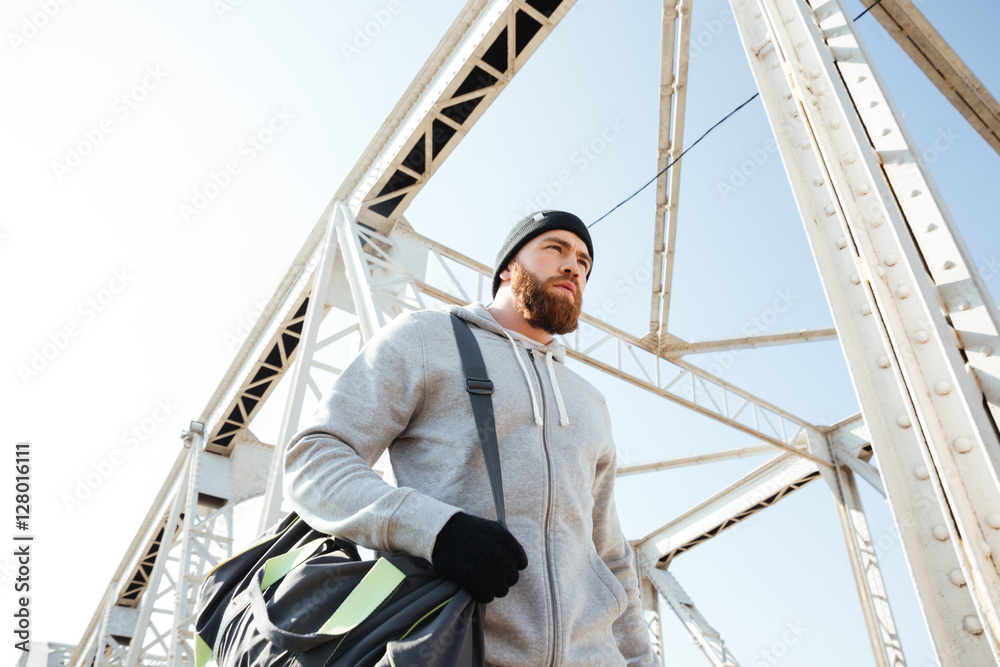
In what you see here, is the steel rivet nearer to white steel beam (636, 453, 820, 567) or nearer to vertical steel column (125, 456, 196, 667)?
white steel beam (636, 453, 820, 567)

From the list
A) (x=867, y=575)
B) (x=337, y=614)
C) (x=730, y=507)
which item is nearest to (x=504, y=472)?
(x=337, y=614)

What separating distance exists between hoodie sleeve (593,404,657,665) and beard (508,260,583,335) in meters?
0.32

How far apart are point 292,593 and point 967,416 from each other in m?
1.89

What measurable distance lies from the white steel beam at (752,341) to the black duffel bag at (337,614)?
347 inches

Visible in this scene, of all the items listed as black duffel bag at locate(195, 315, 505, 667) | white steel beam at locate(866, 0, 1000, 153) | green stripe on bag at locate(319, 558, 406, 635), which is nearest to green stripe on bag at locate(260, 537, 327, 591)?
black duffel bag at locate(195, 315, 505, 667)

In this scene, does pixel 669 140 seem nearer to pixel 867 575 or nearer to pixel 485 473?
pixel 485 473

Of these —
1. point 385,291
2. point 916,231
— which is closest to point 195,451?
point 385,291

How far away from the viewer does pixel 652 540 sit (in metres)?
15.9

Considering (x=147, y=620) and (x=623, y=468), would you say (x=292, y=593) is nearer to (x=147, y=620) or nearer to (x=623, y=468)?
(x=623, y=468)

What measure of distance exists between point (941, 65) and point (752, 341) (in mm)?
5000

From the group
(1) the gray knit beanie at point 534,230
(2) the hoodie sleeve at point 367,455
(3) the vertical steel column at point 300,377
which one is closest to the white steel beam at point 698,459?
(3) the vertical steel column at point 300,377

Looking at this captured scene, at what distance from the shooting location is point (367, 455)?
1.77 meters

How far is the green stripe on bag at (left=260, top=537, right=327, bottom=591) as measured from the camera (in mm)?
1504

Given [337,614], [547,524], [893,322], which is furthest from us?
[893,322]
